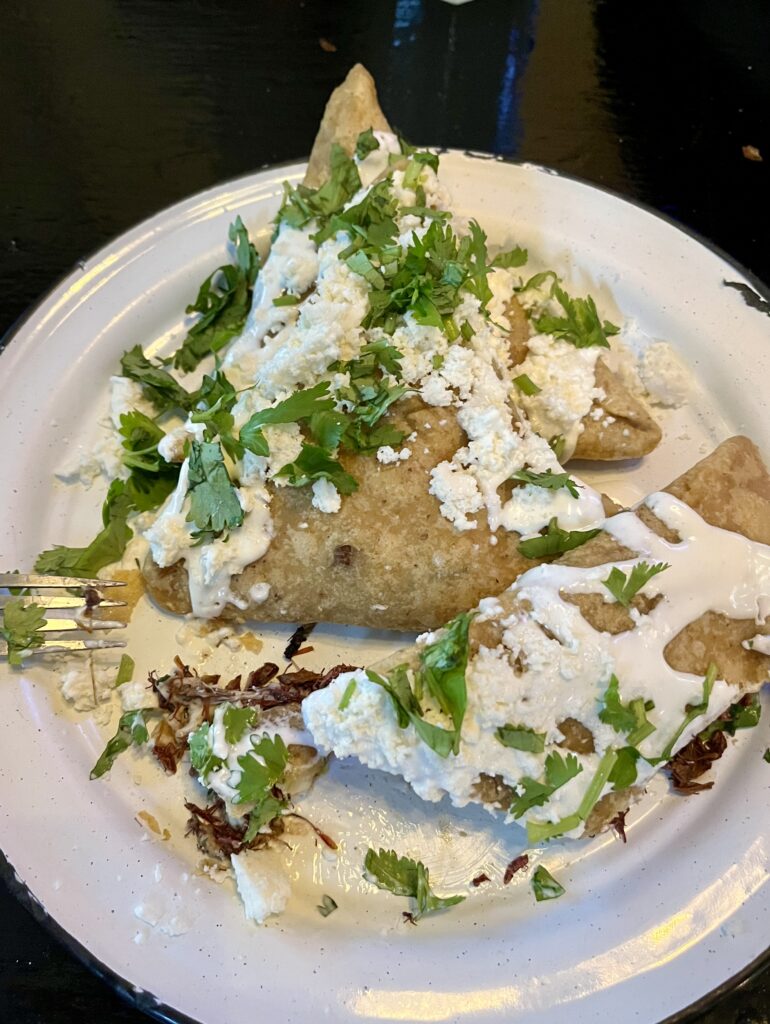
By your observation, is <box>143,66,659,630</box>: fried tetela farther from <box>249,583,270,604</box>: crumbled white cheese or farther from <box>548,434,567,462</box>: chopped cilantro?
<box>548,434,567,462</box>: chopped cilantro

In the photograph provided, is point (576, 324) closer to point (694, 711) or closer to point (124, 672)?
point (694, 711)

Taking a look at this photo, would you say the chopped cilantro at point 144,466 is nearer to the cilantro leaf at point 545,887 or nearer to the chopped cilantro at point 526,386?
the chopped cilantro at point 526,386

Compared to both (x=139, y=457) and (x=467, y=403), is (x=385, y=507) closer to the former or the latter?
(x=467, y=403)

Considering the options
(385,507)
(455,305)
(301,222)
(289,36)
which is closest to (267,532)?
(385,507)

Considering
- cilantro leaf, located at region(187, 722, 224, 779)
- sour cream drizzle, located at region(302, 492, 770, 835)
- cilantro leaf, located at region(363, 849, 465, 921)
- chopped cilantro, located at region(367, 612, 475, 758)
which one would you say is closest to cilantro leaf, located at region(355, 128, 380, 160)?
sour cream drizzle, located at region(302, 492, 770, 835)

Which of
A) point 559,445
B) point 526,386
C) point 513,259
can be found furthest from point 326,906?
point 513,259
